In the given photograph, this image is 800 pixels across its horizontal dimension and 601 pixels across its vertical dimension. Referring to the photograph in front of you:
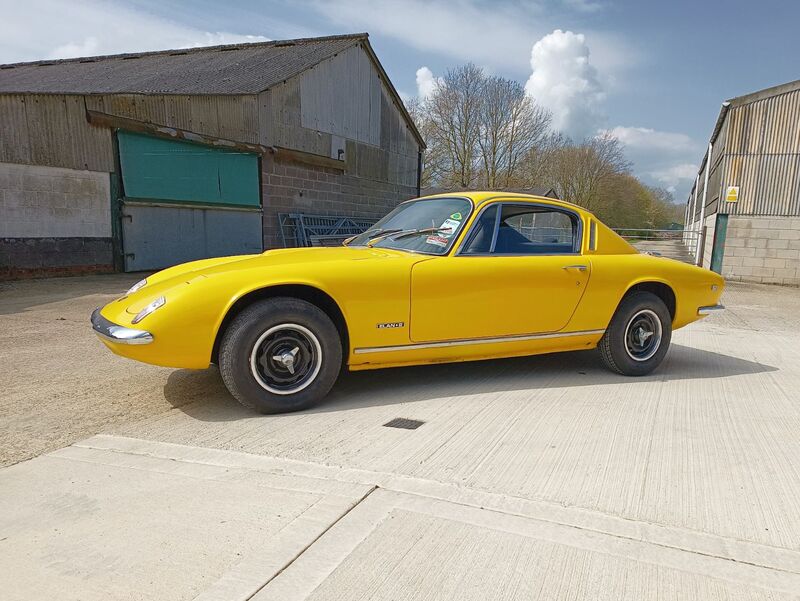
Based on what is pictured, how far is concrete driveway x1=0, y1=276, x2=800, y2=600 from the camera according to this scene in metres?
1.75

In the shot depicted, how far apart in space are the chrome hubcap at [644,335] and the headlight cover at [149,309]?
3.57m

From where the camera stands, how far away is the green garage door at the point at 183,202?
35.3 feet

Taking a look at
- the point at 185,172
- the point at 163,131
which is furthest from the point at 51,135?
the point at 185,172

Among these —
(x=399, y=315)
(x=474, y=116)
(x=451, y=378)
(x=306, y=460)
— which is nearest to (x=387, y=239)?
(x=399, y=315)

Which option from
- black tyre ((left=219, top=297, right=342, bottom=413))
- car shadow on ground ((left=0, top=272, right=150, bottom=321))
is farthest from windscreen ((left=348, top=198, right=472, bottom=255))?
car shadow on ground ((left=0, top=272, right=150, bottom=321))

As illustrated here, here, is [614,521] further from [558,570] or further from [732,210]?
[732,210]

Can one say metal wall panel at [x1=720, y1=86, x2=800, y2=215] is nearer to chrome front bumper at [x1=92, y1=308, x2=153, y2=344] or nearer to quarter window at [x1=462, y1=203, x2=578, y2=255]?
quarter window at [x1=462, y1=203, x2=578, y2=255]

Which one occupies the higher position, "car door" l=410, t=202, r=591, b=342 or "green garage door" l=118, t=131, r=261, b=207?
"green garage door" l=118, t=131, r=261, b=207

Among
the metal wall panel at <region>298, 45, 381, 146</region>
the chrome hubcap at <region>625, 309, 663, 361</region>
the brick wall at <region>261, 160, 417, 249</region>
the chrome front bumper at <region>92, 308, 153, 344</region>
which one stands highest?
the metal wall panel at <region>298, 45, 381, 146</region>

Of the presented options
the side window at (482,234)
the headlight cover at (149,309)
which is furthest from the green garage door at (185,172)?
the side window at (482,234)

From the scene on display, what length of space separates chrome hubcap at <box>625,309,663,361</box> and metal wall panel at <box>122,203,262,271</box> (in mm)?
9998

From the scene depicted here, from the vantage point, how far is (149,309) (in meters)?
2.98

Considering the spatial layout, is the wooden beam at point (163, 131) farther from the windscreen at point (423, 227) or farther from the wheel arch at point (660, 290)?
the wheel arch at point (660, 290)

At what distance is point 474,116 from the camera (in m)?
38.2
